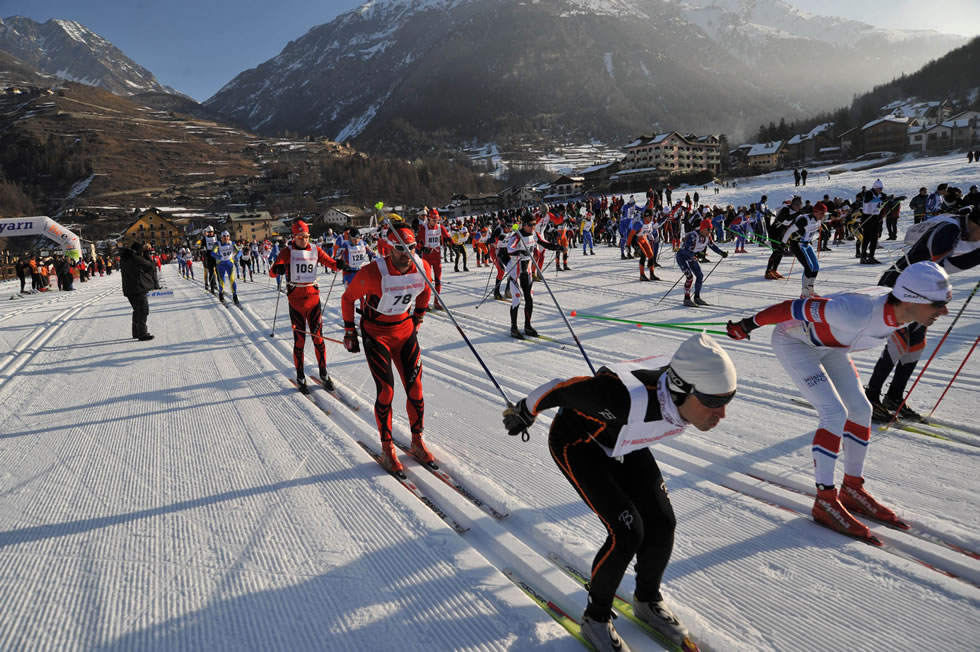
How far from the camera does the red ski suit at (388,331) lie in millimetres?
4406

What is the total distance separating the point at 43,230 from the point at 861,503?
52.2m

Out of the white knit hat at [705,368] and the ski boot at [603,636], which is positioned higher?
the white knit hat at [705,368]

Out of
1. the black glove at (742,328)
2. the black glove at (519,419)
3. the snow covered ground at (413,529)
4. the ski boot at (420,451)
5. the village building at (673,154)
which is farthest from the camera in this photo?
the village building at (673,154)

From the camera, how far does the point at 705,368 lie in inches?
78.0

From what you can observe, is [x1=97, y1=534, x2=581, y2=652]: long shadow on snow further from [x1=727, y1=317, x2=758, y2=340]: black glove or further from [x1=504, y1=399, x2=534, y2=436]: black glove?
[x1=727, y1=317, x2=758, y2=340]: black glove

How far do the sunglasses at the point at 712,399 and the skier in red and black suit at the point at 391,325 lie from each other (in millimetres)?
2765

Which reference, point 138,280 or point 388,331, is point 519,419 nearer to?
point 388,331

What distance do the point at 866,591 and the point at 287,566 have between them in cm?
329

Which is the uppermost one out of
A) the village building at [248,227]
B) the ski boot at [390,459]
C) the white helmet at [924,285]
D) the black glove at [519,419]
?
the village building at [248,227]

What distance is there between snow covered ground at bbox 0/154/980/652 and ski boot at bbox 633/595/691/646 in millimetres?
104

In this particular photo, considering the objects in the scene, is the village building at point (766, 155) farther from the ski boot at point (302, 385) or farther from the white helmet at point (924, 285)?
the white helmet at point (924, 285)

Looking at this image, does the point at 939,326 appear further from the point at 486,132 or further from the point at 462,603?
the point at 486,132

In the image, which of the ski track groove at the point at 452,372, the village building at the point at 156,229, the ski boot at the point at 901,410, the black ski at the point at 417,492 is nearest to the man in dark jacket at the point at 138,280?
the ski track groove at the point at 452,372

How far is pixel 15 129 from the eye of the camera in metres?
142
